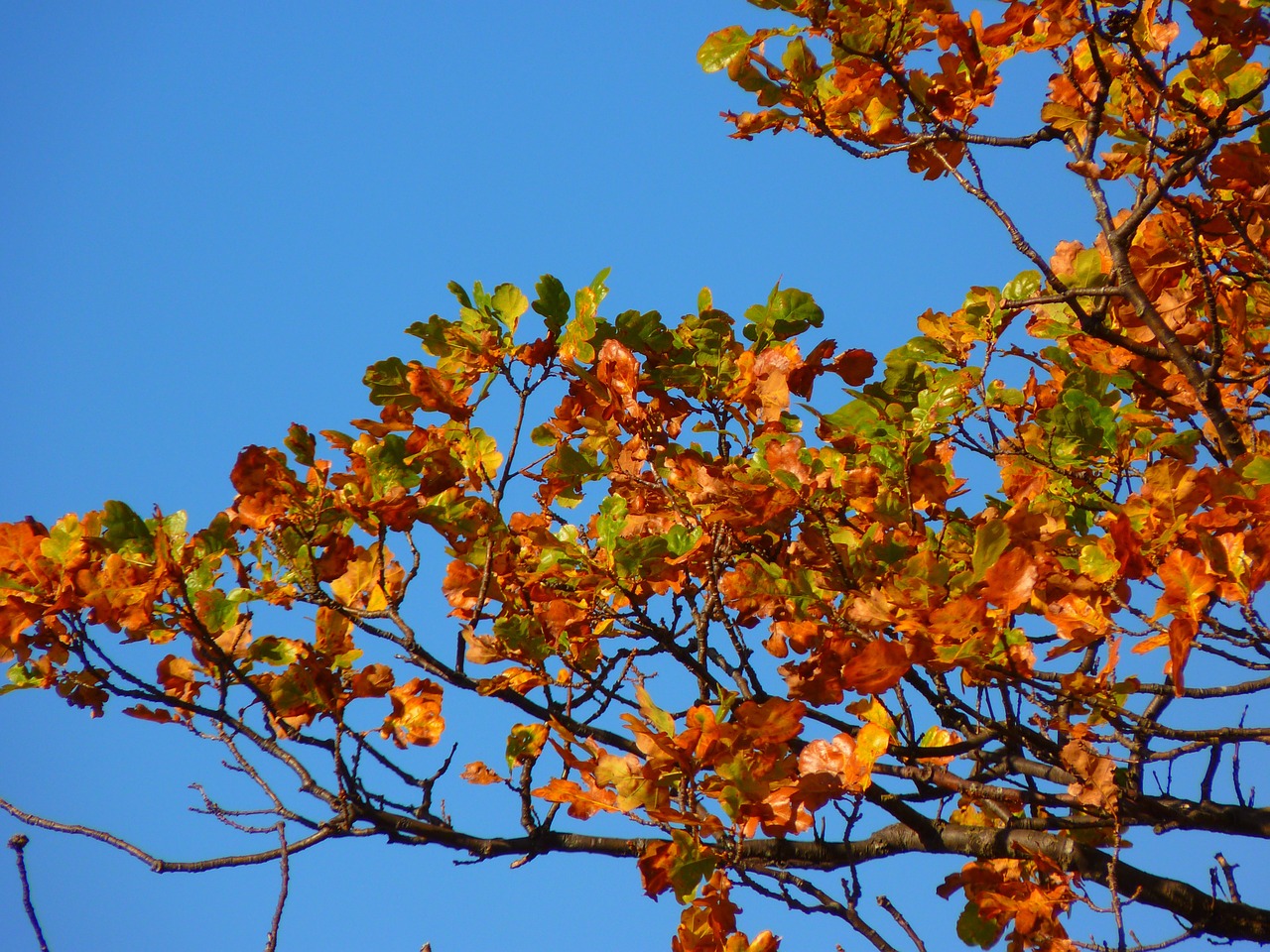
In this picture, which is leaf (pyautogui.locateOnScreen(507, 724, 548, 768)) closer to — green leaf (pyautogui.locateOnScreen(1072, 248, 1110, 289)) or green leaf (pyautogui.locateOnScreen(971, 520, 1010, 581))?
green leaf (pyautogui.locateOnScreen(971, 520, 1010, 581))

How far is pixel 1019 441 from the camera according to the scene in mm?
2998

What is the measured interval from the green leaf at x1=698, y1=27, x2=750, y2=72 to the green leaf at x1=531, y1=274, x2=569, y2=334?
68 centimetres

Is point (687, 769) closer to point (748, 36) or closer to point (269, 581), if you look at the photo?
point (269, 581)

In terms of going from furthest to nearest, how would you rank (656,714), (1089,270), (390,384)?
(390,384) < (1089,270) < (656,714)

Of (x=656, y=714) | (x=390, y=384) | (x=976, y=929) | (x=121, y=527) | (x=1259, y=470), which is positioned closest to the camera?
(x=1259, y=470)

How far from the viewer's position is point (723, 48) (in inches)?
A: 97.9

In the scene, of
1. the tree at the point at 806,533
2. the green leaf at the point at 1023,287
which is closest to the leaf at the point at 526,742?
the tree at the point at 806,533

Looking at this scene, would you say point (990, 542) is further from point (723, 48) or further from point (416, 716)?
point (416, 716)

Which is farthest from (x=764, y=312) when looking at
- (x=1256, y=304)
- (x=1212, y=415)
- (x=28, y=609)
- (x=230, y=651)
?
(x=28, y=609)

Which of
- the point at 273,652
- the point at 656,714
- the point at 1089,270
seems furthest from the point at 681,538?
the point at 1089,270

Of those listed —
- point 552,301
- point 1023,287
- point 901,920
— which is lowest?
point 901,920

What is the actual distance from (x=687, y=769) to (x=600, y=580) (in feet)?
1.98

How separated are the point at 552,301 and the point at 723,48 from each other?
770mm

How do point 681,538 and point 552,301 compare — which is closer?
point 681,538
